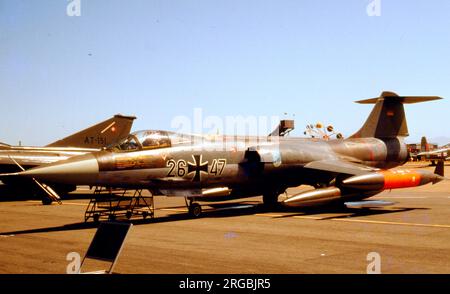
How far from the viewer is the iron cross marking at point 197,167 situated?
15.7 metres

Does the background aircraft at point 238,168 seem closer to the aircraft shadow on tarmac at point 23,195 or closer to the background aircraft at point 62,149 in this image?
the background aircraft at point 62,149

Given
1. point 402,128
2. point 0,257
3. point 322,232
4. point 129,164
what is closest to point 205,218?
point 129,164

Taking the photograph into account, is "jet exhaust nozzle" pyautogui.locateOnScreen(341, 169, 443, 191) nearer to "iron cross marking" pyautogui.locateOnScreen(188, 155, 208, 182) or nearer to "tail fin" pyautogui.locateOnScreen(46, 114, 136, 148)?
"iron cross marking" pyautogui.locateOnScreen(188, 155, 208, 182)

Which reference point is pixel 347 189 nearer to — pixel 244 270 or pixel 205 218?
pixel 205 218

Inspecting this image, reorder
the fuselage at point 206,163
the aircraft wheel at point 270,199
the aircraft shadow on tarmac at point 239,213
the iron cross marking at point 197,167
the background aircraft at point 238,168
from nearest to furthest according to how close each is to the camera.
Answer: the fuselage at point 206,163
the background aircraft at point 238,168
the aircraft shadow on tarmac at point 239,213
the iron cross marking at point 197,167
the aircraft wheel at point 270,199

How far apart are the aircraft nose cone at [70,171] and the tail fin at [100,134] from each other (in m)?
16.6

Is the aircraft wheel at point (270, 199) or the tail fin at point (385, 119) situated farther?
the tail fin at point (385, 119)

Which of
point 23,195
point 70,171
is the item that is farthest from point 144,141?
point 23,195

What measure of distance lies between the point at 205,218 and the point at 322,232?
4852mm

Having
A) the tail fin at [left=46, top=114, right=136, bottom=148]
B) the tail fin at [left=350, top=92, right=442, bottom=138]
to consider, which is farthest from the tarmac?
the tail fin at [left=46, top=114, right=136, bottom=148]

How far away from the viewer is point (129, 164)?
47.2 ft

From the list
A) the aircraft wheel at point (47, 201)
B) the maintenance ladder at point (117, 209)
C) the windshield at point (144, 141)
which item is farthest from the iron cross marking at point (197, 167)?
the aircraft wheel at point (47, 201)

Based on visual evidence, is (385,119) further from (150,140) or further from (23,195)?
(23,195)

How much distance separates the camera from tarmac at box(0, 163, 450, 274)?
28.6 ft
